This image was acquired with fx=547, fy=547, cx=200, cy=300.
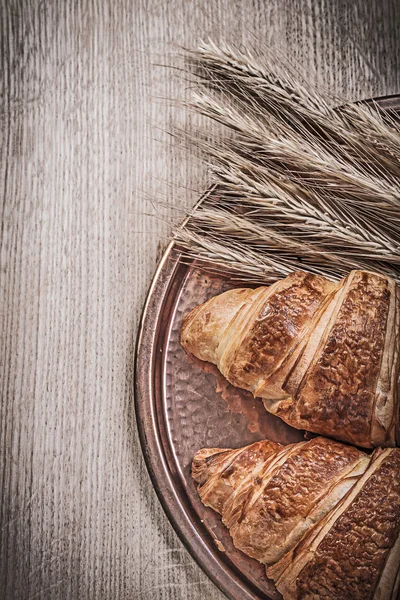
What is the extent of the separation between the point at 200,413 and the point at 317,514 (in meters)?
0.36

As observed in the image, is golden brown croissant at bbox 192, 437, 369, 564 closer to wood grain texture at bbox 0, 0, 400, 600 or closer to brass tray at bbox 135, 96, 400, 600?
brass tray at bbox 135, 96, 400, 600

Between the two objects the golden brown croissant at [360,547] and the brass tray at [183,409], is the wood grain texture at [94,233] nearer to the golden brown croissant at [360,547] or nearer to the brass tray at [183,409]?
the brass tray at [183,409]

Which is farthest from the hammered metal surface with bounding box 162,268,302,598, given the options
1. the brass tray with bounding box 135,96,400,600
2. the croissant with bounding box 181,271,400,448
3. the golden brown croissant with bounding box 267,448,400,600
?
the golden brown croissant with bounding box 267,448,400,600

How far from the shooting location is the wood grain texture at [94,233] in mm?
1396

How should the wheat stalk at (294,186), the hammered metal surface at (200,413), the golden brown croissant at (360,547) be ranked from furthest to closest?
the hammered metal surface at (200,413) < the wheat stalk at (294,186) < the golden brown croissant at (360,547)

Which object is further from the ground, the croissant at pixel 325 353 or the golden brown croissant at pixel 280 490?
the croissant at pixel 325 353

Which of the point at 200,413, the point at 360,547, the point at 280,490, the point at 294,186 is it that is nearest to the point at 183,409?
the point at 200,413

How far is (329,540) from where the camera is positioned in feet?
3.54

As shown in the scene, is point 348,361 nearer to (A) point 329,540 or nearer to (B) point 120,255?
(A) point 329,540

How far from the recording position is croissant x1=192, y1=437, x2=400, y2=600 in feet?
3.51

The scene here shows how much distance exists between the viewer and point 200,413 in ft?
4.36

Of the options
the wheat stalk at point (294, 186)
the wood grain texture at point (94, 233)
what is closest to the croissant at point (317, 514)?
the wood grain texture at point (94, 233)

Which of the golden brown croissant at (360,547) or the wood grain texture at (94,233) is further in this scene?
the wood grain texture at (94,233)

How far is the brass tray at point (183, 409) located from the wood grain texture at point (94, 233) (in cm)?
10
